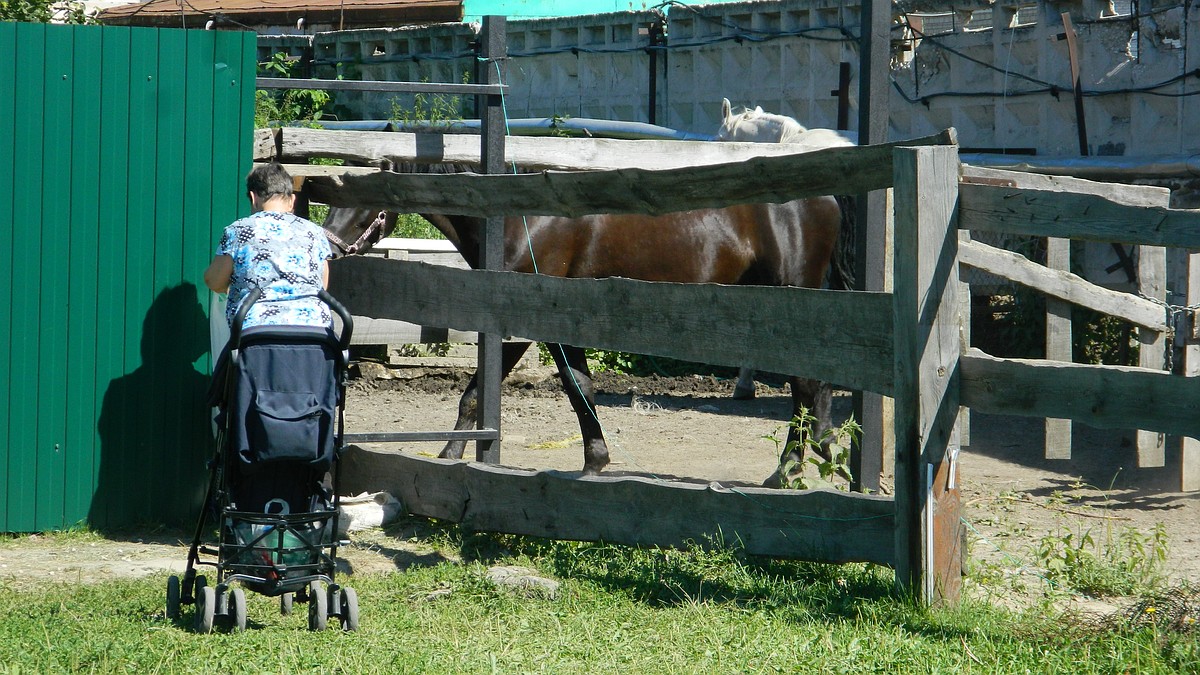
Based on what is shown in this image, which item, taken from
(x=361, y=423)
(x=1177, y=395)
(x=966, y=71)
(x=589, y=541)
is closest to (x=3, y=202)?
(x=589, y=541)

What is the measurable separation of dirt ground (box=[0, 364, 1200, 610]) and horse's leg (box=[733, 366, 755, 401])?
0.36 ft

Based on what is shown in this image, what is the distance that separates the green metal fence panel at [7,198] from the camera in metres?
5.53

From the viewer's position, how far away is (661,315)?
187 inches

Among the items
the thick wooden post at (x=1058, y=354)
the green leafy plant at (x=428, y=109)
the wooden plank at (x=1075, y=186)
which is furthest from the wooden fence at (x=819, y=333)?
the green leafy plant at (x=428, y=109)

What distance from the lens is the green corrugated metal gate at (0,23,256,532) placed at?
5.59 meters

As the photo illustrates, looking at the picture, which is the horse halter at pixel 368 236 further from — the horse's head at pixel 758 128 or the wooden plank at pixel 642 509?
the horse's head at pixel 758 128

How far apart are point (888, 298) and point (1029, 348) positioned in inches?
264

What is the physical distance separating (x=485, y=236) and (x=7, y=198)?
220cm

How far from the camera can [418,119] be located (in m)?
13.9

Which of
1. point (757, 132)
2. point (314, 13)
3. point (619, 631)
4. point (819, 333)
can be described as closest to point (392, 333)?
point (757, 132)

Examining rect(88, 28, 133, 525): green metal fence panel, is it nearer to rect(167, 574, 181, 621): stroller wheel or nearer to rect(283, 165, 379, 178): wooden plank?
rect(283, 165, 379, 178): wooden plank

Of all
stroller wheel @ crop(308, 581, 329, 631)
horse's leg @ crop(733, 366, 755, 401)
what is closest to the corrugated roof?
horse's leg @ crop(733, 366, 755, 401)

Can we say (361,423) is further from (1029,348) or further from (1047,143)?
(1047,143)

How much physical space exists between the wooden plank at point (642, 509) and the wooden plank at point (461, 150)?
1.55m
